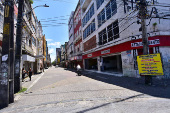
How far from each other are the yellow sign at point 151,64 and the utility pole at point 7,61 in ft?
26.6

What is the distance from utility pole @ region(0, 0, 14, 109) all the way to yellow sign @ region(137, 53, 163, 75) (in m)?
8.10

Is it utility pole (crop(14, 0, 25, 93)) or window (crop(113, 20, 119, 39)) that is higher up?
window (crop(113, 20, 119, 39))

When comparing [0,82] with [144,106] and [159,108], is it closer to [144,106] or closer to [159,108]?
[144,106]

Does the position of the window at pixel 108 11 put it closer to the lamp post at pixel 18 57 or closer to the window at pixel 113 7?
the window at pixel 113 7

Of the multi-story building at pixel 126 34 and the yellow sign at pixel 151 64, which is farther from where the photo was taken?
the multi-story building at pixel 126 34

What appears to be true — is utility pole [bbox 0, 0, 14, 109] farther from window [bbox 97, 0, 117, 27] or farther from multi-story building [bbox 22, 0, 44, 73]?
window [bbox 97, 0, 117, 27]

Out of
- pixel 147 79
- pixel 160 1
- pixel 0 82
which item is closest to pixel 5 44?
pixel 0 82

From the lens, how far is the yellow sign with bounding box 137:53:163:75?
6.54 meters

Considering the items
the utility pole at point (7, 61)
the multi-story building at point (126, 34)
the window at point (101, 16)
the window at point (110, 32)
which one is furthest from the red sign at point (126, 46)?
the utility pole at point (7, 61)

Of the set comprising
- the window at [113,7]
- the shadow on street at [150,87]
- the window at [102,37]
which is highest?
the window at [113,7]

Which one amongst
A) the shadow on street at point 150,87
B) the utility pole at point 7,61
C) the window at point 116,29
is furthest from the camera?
the window at point 116,29

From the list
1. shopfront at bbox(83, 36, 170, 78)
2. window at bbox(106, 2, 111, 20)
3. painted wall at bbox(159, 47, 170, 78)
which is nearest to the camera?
painted wall at bbox(159, 47, 170, 78)

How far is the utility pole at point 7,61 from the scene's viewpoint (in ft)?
14.3

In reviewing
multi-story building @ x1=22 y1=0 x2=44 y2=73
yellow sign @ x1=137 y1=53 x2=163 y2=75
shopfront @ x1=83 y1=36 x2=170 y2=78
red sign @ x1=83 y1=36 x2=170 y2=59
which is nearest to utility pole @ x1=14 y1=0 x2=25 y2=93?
multi-story building @ x1=22 y1=0 x2=44 y2=73
